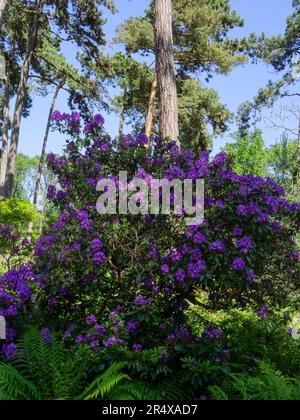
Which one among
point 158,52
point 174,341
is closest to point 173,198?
point 174,341

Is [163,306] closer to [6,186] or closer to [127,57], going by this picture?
[6,186]

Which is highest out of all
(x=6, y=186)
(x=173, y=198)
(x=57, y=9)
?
(x=57, y=9)

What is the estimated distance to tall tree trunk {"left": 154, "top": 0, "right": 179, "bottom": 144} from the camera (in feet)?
22.1

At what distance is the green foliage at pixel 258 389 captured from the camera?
130 inches

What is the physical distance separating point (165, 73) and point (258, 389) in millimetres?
4869

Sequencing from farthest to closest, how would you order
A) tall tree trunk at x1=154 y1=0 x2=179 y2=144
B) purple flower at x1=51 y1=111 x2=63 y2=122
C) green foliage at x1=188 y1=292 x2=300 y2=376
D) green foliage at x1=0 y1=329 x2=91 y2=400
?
tall tree trunk at x1=154 y1=0 x2=179 y2=144, purple flower at x1=51 y1=111 x2=63 y2=122, green foliage at x1=188 y1=292 x2=300 y2=376, green foliage at x1=0 y1=329 x2=91 y2=400

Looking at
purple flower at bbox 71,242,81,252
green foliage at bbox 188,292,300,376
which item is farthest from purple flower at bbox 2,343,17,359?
green foliage at bbox 188,292,300,376

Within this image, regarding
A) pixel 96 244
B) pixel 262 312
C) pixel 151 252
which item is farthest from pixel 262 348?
pixel 96 244

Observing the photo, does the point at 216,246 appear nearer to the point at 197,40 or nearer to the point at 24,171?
the point at 197,40

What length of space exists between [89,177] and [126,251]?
85cm

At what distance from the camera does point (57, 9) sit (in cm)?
1792

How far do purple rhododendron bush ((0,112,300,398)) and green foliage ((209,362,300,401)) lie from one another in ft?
0.52

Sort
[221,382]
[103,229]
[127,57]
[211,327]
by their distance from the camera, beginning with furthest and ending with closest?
[127,57]
[103,229]
[211,327]
[221,382]

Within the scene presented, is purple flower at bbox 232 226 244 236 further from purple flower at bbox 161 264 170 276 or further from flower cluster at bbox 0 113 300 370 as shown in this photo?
purple flower at bbox 161 264 170 276
